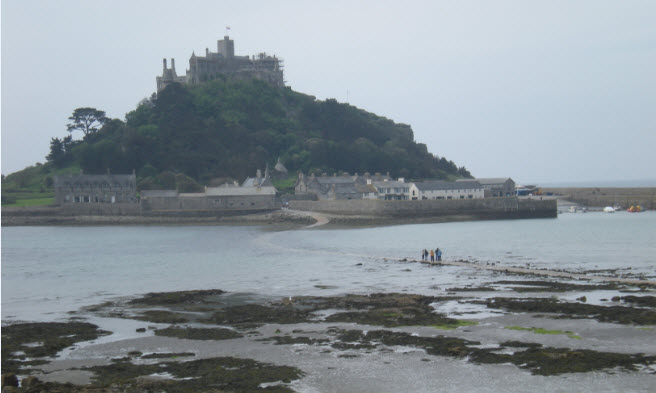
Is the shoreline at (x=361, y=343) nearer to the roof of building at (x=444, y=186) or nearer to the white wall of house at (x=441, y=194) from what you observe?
the white wall of house at (x=441, y=194)

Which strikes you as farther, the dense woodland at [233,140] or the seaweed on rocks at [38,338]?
the dense woodland at [233,140]

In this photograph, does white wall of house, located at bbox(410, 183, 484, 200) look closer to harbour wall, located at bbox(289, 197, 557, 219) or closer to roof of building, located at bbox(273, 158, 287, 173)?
harbour wall, located at bbox(289, 197, 557, 219)

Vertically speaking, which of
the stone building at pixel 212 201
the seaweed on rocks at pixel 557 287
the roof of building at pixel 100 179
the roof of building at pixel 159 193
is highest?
the roof of building at pixel 100 179

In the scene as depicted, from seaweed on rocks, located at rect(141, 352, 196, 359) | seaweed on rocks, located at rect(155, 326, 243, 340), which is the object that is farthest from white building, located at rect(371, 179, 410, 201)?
seaweed on rocks, located at rect(141, 352, 196, 359)

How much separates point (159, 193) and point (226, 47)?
1766 inches

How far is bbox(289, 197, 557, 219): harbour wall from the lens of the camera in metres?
66.0

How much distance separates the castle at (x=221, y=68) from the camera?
110 meters

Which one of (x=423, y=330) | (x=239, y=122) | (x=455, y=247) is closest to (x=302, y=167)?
(x=239, y=122)

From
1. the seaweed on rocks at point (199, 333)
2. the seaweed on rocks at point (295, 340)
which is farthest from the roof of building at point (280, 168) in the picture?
the seaweed on rocks at point (295, 340)

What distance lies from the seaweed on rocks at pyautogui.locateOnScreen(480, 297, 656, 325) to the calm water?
164 inches

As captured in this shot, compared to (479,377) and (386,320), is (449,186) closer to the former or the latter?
(386,320)

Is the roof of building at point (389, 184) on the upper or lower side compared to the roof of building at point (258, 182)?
lower

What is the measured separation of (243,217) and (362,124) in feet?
143

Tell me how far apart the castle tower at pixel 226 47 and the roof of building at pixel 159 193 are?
43.2 metres
